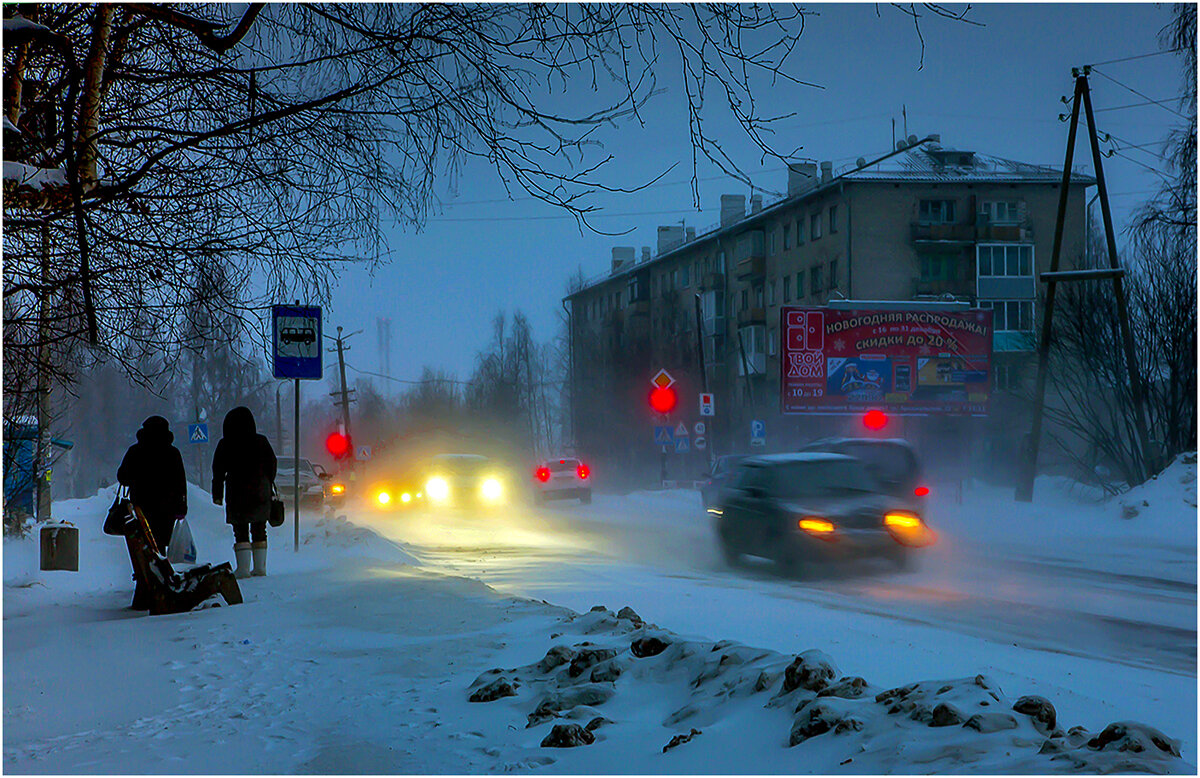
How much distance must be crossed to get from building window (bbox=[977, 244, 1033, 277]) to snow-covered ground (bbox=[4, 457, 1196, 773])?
43.7 meters

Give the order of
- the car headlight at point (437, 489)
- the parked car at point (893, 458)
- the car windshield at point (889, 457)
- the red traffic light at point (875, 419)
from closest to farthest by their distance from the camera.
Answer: the parked car at point (893, 458) < the car windshield at point (889, 457) < the car headlight at point (437, 489) < the red traffic light at point (875, 419)

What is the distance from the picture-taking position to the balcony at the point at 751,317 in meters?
60.8

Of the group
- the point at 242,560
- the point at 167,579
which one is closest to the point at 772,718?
the point at 167,579

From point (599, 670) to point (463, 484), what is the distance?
2301cm

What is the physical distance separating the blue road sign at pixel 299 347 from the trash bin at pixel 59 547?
302 centimetres

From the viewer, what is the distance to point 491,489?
2852 centimetres

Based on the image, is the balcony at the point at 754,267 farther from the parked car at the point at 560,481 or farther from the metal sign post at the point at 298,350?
the metal sign post at the point at 298,350

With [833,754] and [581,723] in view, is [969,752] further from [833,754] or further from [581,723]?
[581,723]

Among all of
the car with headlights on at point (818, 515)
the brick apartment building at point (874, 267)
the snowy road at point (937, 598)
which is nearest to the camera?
the snowy road at point (937, 598)

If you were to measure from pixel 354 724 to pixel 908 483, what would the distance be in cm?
1432

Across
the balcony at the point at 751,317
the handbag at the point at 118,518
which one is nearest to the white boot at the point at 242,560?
the handbag at the point at 118,518

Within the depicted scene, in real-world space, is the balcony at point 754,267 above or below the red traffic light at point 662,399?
above

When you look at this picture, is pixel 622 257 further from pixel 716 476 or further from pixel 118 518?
pixel 118 518

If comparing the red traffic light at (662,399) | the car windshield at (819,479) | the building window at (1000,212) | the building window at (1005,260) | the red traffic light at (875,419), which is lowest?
the car windshield at (819,479)
